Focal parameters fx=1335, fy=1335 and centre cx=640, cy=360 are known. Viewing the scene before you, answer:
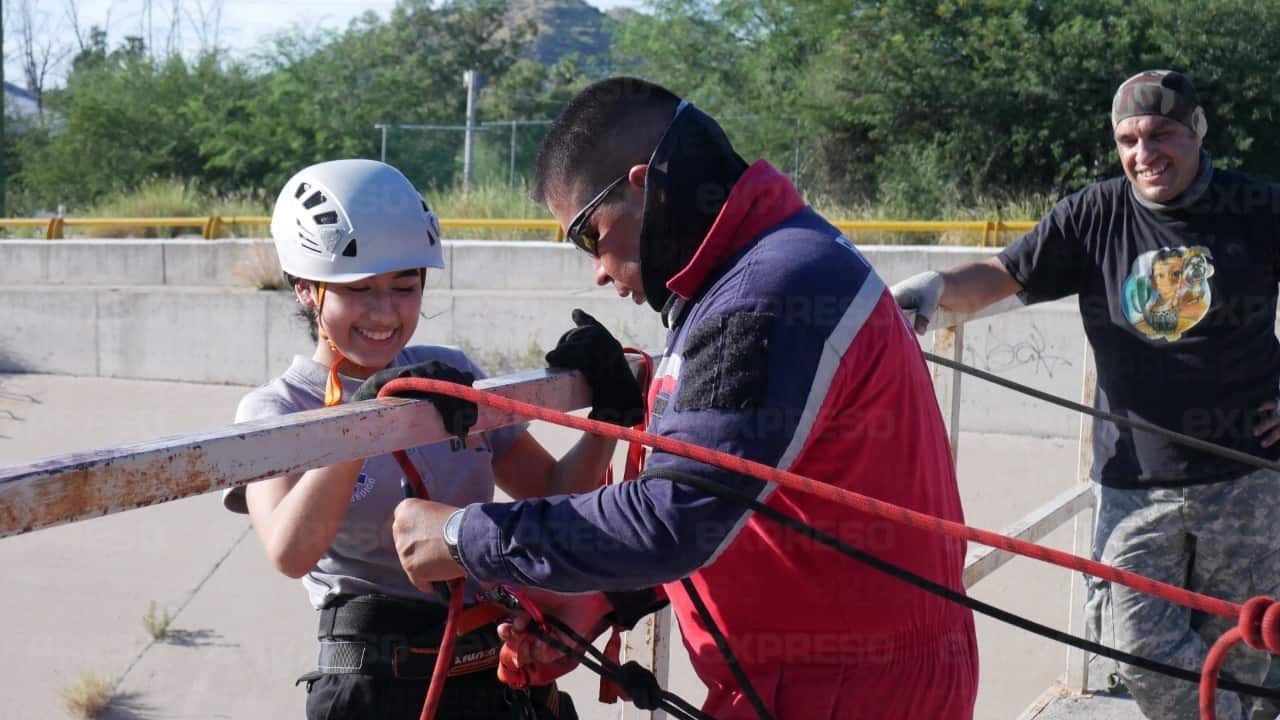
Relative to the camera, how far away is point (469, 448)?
2.51 meters

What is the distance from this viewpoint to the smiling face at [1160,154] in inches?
150

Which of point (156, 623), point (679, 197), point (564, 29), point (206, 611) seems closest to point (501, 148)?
point (206, 611)

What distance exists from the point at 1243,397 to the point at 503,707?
2483 mm

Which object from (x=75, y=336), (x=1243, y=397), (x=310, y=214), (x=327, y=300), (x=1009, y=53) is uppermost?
(x=1009, y=53)

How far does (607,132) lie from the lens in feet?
6.79

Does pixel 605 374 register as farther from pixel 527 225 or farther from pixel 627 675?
pixel 527 225

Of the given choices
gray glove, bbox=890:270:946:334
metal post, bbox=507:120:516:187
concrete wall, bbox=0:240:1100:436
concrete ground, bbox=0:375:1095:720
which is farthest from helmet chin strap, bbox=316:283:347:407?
metal post, bbox=507:120:516:187

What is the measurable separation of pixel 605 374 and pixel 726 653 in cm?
60

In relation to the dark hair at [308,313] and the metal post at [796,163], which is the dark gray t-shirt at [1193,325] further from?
the metal post at [796,163]

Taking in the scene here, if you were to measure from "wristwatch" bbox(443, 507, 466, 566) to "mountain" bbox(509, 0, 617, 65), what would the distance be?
11221 centimetres

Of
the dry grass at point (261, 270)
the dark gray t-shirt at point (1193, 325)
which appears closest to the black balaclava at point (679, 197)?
the dark gray t-shirt at point (1193, 325)

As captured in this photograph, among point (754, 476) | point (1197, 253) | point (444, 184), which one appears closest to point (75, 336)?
point (444, 184)

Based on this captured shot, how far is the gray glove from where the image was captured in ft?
10.4

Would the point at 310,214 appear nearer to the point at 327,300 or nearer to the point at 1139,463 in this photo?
the point at 327,300
